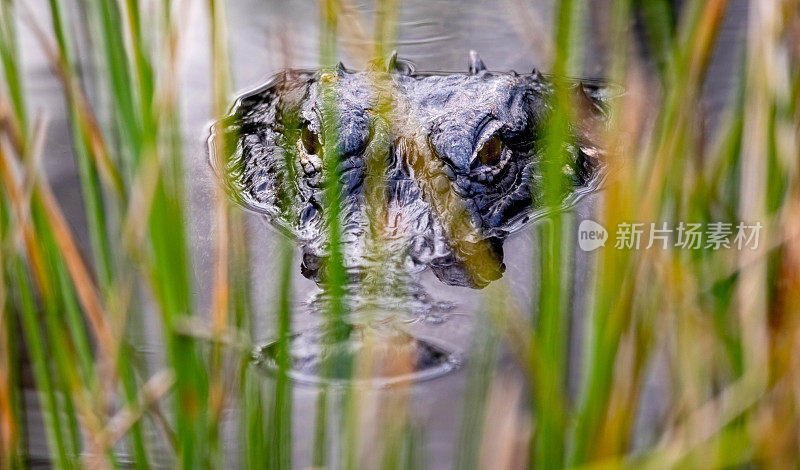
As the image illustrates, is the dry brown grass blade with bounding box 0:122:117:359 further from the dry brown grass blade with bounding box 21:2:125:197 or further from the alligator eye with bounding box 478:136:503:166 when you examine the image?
the alligator eye with bounding box 478:136:503:166

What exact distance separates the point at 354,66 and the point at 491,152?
2.27 feet

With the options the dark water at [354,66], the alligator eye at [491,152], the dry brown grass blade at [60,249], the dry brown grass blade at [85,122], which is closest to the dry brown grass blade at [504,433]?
the dark water at [354,66]

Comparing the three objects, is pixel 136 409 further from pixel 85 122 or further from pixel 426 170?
pixel 426 170

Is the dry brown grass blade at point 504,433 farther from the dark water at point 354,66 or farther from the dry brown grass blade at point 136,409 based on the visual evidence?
the dry brown grass blade at point 136,409

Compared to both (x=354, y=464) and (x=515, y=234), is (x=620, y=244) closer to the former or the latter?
(x=354, y=464)

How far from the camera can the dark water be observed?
131 cm

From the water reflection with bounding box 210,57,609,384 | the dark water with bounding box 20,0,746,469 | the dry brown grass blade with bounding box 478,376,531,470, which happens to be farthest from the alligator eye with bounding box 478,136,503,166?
the dry brown grass blade with bounding box 478,376,531,470

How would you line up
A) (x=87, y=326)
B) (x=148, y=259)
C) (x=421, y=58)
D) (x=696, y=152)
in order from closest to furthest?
(x=148, y=259)
(x=696, y=152)
(x=87, y=326)
(x=421, y=58)

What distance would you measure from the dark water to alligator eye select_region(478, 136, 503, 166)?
23cm

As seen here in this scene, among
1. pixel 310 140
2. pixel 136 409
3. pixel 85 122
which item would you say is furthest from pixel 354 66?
pixel 136 409

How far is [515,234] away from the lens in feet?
6.30

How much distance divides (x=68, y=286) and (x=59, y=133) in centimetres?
130

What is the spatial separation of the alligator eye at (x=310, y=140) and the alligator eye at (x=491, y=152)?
0.41m

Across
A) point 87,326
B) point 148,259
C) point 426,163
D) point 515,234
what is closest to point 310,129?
point 426,163
